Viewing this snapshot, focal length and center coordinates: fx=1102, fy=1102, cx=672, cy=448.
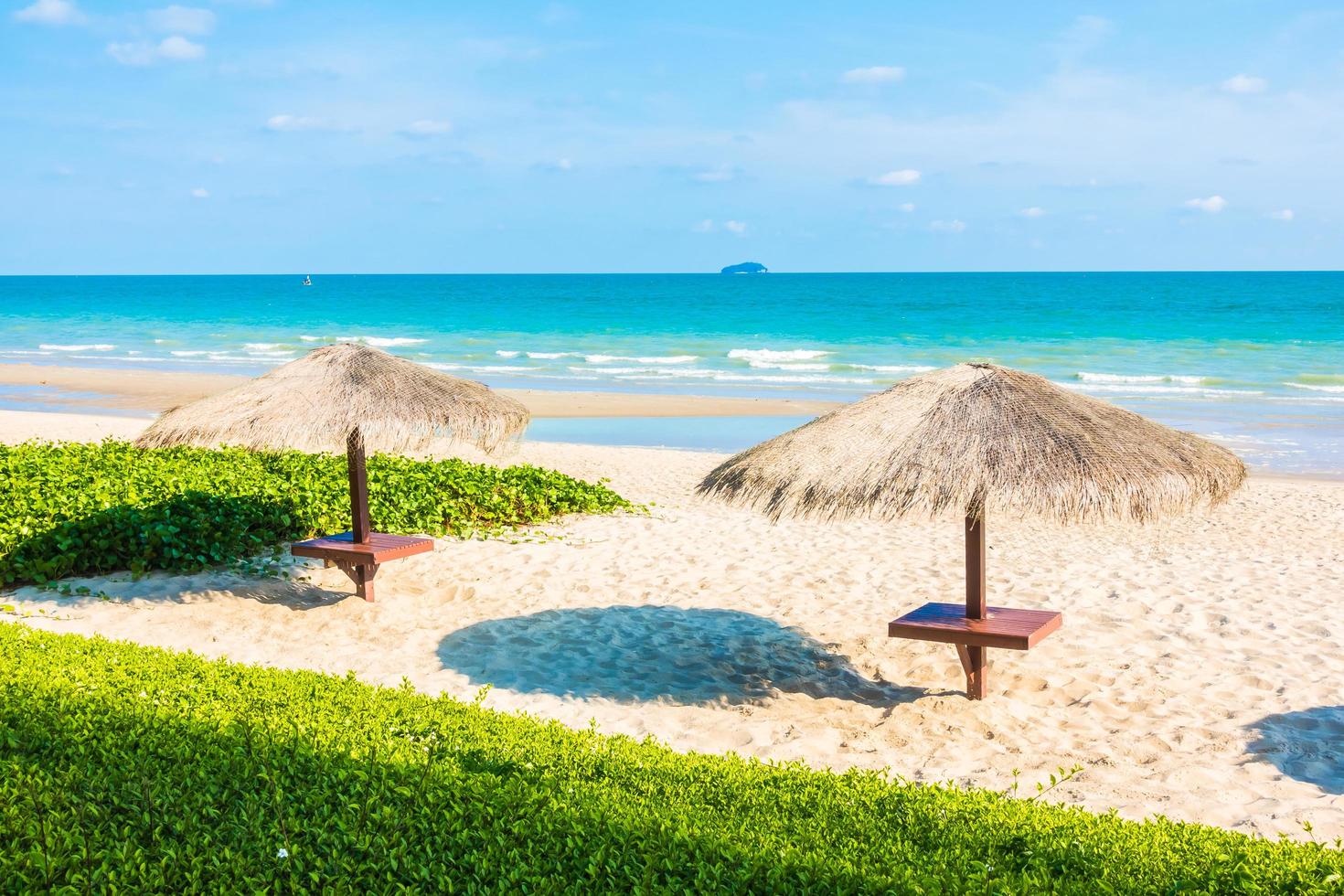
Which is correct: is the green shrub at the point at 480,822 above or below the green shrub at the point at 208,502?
below

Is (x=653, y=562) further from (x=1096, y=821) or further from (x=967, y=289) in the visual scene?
(x=967, y=289)

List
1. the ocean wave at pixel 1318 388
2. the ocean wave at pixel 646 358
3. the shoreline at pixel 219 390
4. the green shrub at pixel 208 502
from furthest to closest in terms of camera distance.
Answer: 1. the ocean wave at pixel 646 358
2. the ocean wave at pixel 1318 388
3. the shoreline at pixel 219 390
4. the green shrub at pixel 208 502

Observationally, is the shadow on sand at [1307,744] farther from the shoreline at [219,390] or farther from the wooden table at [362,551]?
the shoreline at [219,390]

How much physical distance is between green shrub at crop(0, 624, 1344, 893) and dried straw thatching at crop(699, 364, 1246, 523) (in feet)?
5.78

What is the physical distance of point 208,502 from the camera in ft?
28.1

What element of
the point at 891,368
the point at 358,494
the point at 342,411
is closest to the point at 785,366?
the point at 891,368

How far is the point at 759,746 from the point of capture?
5.35m

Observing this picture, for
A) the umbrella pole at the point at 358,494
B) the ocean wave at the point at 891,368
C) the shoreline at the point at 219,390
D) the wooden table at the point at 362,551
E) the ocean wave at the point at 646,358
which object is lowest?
the wooden table at the point at 362,551

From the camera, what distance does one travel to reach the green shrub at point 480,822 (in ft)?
9.70

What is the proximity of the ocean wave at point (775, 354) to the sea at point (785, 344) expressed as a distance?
0.67ft

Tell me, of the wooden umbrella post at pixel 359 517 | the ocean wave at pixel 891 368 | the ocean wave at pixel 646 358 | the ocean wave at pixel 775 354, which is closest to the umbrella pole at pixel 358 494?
the wooden umbrella post at pixel 359 517

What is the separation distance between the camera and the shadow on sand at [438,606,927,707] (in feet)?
20.4

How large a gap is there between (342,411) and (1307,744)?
232 inches

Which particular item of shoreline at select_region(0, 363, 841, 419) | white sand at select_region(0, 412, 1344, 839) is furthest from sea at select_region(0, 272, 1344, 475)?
white sand at select_region(0, 412, 1344, 839)
